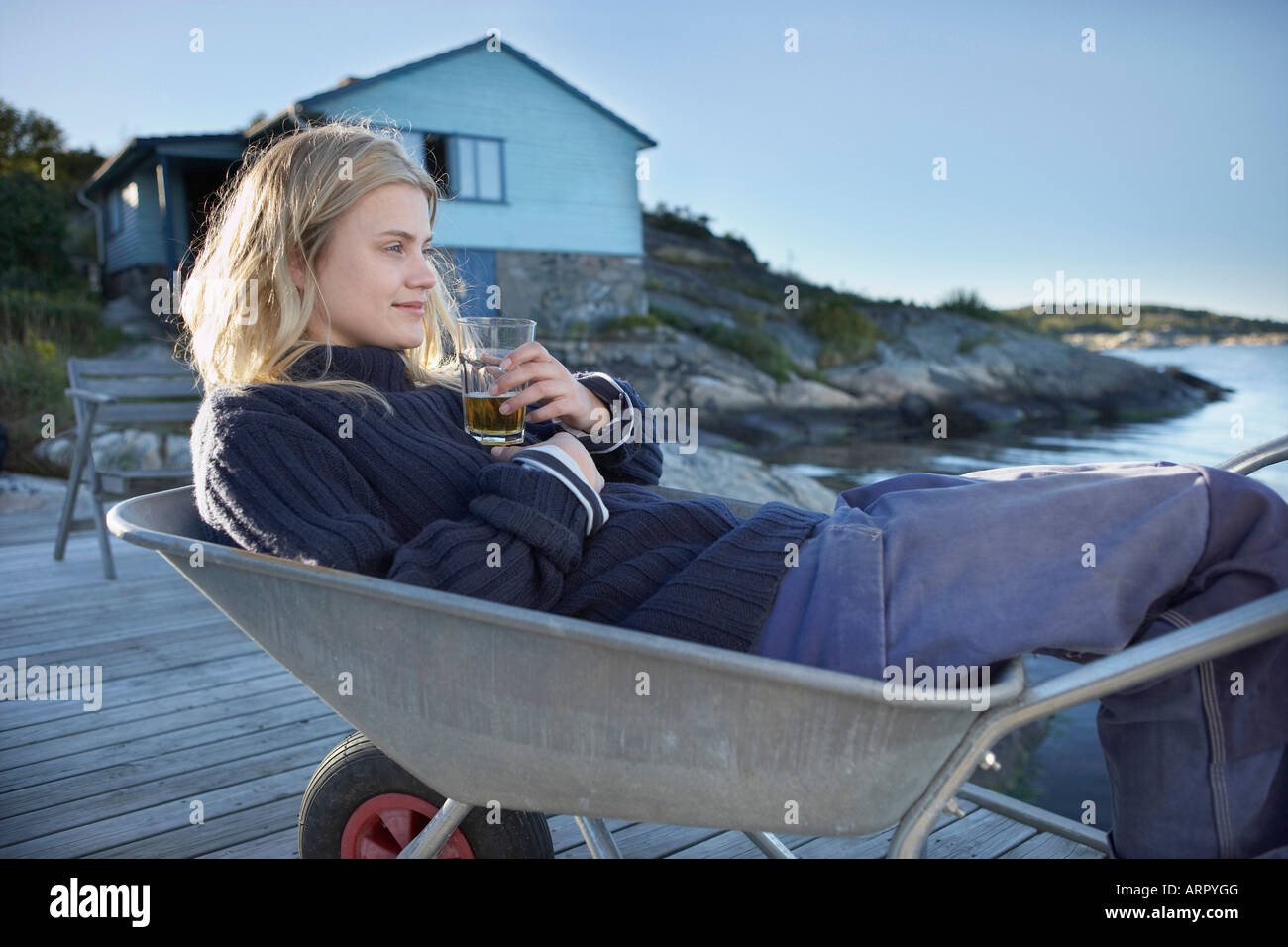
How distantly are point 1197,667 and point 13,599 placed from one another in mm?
3826

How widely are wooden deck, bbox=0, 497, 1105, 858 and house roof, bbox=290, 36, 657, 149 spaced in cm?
1157

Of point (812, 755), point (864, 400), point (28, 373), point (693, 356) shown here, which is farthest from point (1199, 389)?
point (812, 755)

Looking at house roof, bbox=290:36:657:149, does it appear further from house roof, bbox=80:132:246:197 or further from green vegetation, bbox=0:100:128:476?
green vegetation, bbox=0:100:128:476

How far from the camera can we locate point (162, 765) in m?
2.06

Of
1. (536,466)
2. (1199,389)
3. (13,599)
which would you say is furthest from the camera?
(1199,389)

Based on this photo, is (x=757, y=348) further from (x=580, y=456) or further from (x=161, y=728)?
(x=580, y=456)

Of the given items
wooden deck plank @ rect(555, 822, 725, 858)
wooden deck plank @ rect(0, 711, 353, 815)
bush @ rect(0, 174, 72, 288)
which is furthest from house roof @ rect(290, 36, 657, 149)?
wooden deck plank @ rect(555, 822, 725, 858)

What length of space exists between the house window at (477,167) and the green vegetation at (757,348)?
4.43 metres

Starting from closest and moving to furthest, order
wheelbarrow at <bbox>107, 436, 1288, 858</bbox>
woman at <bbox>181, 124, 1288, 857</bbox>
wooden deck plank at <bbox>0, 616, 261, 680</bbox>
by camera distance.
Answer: wheelbarrow at <bbox>107, 436, 1288, 858</bbox> → woman at <bbox>181, 124, 1288, 857</bbox> → wooden deck plank at <bbox>0, 616, 261, 680</bbox>

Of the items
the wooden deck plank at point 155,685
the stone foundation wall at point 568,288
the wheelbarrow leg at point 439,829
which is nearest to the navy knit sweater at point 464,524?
the wheelbarrow leg at point 439,829

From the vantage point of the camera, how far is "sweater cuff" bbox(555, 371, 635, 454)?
64.1 inches

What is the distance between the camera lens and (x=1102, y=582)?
0.97 meters

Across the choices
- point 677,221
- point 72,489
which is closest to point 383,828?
point 72,489
